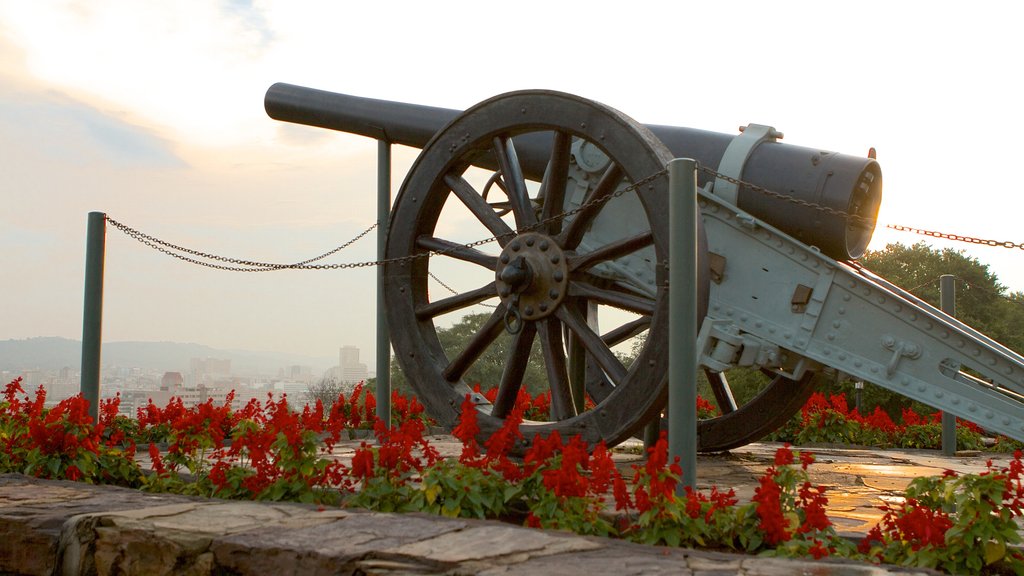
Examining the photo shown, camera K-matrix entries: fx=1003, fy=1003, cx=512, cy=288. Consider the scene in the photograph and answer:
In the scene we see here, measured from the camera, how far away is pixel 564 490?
4.03m

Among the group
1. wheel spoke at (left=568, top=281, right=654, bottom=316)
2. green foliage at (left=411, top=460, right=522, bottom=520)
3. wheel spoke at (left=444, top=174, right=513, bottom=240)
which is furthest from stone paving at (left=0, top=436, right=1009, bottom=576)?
wheel spoke at (left=444, top=174, right=513, bottom=240)

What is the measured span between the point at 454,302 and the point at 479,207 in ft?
2.09

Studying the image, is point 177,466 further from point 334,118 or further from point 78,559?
point 334,118

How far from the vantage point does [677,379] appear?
4586 mm

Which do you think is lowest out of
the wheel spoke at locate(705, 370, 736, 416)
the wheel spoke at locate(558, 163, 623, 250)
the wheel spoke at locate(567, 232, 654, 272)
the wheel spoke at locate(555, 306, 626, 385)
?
the wheel spoke at locate(705, 370, 736, 416)

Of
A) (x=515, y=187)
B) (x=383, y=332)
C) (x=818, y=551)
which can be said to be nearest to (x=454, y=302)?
(x=515, y=187)

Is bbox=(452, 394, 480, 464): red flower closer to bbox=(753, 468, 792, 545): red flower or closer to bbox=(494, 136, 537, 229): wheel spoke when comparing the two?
bbox=(753, 468, 792, 545): red flower

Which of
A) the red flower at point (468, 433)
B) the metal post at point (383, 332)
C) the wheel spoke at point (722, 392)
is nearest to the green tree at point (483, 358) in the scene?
the metal post at point (383, 332)

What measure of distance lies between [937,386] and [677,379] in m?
1.69

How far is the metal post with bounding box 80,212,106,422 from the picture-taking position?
23.1 ft

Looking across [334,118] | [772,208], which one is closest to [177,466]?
[334,118]

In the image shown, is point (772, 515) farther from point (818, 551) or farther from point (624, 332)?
point (624, 332)

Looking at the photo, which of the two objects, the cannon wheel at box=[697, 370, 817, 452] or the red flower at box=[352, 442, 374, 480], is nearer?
the red flower at box=[352, 442, 374, 480]

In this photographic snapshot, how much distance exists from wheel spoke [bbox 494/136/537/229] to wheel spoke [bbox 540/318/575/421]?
26.0 inches
